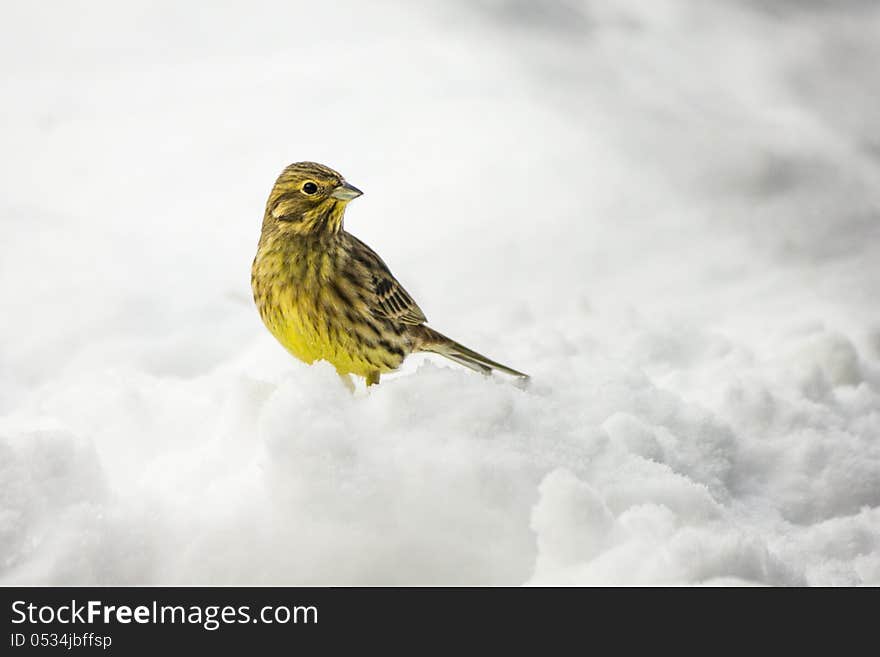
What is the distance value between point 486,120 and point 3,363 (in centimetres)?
445

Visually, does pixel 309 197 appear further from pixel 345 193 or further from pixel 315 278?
pixel 315 278

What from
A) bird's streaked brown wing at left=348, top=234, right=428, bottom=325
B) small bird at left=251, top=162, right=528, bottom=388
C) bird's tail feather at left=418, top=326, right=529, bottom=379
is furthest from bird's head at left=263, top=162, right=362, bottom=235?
bird's tail feather at left=418, top=326, right=529, bottom=379

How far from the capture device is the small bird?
341 cm

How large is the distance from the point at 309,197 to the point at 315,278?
0.32m

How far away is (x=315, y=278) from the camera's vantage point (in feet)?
11.2

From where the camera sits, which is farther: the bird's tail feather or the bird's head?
the bird's tail feather

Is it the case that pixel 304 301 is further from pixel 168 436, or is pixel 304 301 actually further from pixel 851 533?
pixel 851 533

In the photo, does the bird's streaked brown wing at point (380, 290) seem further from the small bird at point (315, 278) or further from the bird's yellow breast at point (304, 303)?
the bird's yellow breast at point (304, 303)

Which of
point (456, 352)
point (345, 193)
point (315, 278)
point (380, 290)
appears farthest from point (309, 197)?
point (456, 352)

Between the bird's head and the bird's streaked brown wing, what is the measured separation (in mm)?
219

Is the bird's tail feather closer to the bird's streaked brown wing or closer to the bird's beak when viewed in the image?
the bird's streaked brown wing

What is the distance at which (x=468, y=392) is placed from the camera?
2916 millimetres

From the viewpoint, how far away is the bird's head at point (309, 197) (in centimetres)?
342

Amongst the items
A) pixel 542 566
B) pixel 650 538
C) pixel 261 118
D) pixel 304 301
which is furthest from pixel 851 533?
pixel 261 118
